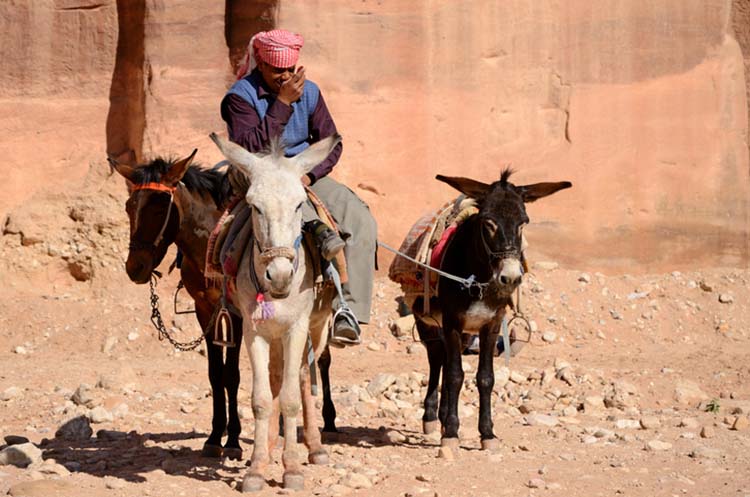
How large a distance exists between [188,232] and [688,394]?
5401 millimetres

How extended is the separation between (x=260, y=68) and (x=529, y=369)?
5.53 m

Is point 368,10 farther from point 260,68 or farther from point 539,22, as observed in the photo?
point 260,68

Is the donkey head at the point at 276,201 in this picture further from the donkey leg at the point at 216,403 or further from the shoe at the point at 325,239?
the donkey leg at the point at 216,403

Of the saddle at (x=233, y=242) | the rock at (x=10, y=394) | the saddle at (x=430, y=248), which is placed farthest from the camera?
the rock at (x=10, y=394)

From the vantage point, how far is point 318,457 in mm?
8453

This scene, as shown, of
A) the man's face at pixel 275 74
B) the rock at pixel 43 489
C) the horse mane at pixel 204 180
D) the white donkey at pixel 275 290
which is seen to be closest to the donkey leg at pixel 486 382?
the white donkey at pixel 275 290

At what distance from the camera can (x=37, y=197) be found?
16234 mm

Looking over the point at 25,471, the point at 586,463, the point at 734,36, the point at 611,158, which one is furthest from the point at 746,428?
the point at 734,36

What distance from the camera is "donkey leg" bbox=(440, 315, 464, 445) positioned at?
914 centimetres

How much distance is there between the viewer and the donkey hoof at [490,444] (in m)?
9.11

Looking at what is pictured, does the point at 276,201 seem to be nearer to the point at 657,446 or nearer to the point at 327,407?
the point at 327,407

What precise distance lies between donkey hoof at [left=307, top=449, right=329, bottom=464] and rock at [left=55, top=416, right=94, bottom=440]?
2218 mm

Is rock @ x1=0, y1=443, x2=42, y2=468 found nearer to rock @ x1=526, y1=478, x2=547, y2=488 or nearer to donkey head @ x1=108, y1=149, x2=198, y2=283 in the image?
donkey head @ x1=108, y1=149, x2=198, y2=283

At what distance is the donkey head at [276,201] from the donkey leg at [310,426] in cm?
117
